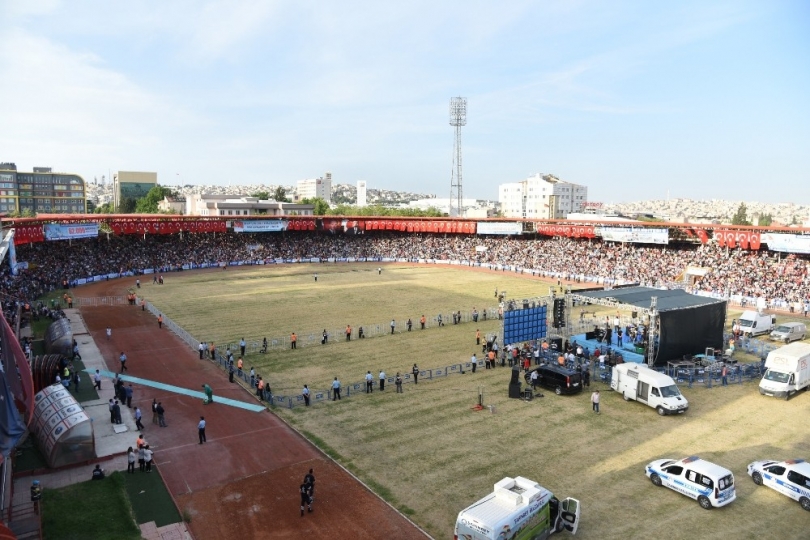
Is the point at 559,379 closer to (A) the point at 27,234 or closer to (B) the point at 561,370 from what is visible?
(B) the point at 561,370

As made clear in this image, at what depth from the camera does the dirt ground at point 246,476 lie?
16.2 m

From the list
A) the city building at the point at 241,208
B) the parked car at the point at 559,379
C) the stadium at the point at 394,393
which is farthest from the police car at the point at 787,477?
the city building at the point at 241,208

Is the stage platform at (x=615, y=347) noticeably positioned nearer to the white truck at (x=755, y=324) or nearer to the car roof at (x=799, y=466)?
the white truck at (x=755, y=324)

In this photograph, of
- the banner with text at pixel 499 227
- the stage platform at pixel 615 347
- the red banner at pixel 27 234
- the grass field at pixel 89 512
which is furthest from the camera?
the banner with text at pixel 499 227

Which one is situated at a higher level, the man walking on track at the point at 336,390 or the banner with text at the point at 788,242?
the banner with text at the point at 788,242

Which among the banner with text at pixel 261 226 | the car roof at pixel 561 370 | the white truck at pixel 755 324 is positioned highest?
the banner with text at pixel 261 226

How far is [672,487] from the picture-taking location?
59.0 ft

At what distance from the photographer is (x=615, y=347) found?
3412 centimetres

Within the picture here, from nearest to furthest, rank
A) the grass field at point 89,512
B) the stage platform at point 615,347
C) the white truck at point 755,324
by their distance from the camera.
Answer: the grass field at point 89,512 < the stage platform at point 615,347 < the white truck at point 755,324

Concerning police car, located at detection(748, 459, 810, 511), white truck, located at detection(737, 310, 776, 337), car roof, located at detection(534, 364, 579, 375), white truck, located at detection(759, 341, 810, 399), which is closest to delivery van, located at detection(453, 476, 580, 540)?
police car, located at detection(748, 459, 810, 511)

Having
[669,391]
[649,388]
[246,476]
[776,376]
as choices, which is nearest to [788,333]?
[776,376]

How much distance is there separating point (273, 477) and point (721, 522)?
1442 cm

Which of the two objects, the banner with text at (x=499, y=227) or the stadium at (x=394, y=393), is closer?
the stadium at (x=394, y=393)

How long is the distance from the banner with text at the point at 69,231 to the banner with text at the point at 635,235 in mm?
66790
